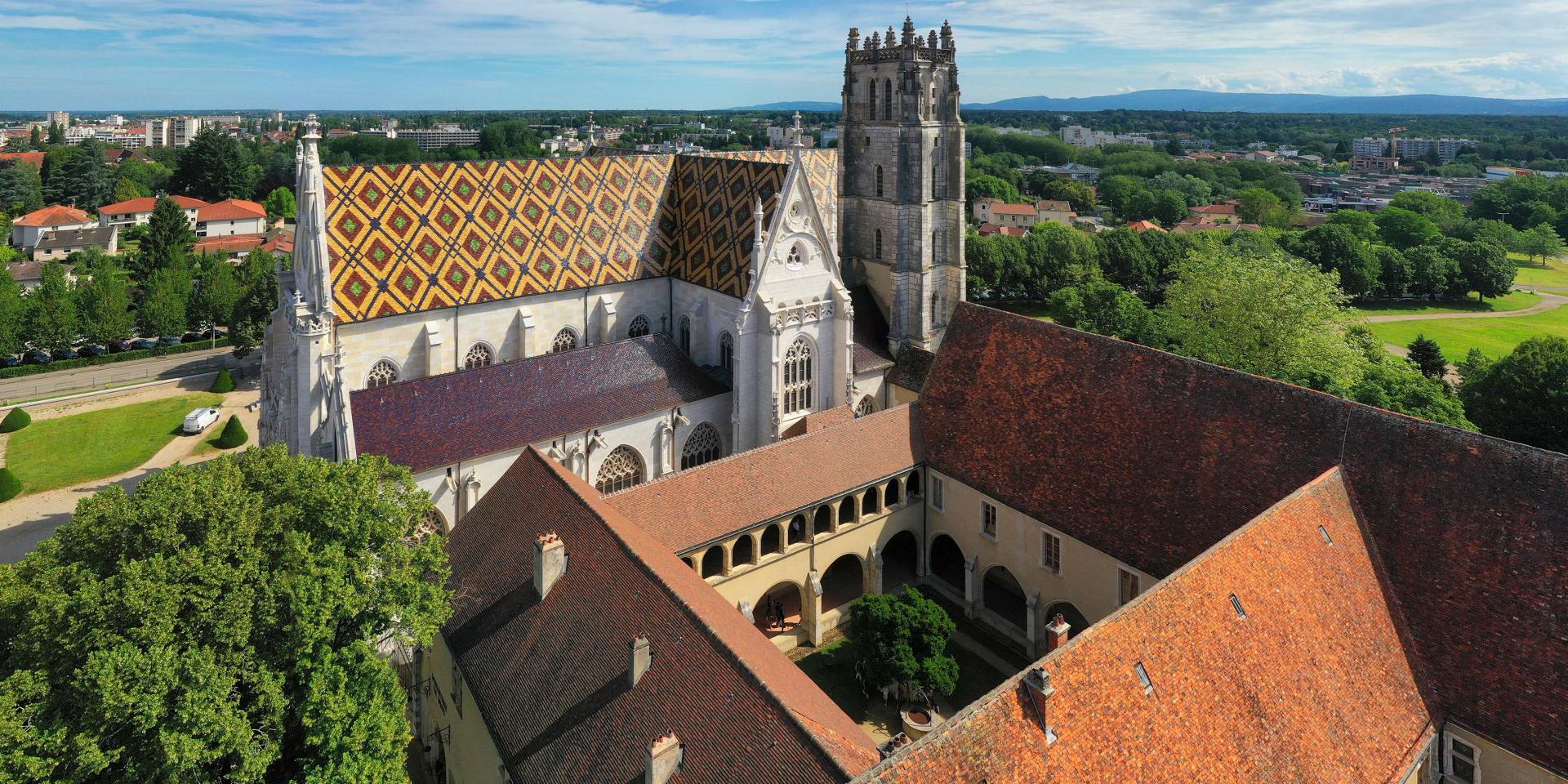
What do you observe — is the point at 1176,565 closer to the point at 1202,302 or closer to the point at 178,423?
the point at 1202,302

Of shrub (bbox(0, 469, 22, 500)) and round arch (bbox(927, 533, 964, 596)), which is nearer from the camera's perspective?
round arch (bbox(927, 533, 964, 596))

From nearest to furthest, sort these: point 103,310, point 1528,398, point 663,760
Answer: point 663,760, point 1528,398, point 103,310

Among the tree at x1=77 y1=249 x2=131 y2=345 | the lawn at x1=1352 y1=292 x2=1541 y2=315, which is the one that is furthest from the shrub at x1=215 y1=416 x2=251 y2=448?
the lawn at x1=1352 y1=292 x2=1541 y2=315

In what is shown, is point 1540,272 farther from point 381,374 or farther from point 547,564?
point 547,564

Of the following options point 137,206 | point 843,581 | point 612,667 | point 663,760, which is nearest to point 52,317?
point 843,581

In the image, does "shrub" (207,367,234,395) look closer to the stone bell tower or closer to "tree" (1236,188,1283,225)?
the stone bell tower

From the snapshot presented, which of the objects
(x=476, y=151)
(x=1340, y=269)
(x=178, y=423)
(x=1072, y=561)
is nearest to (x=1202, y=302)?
(x=1072, y=561)
